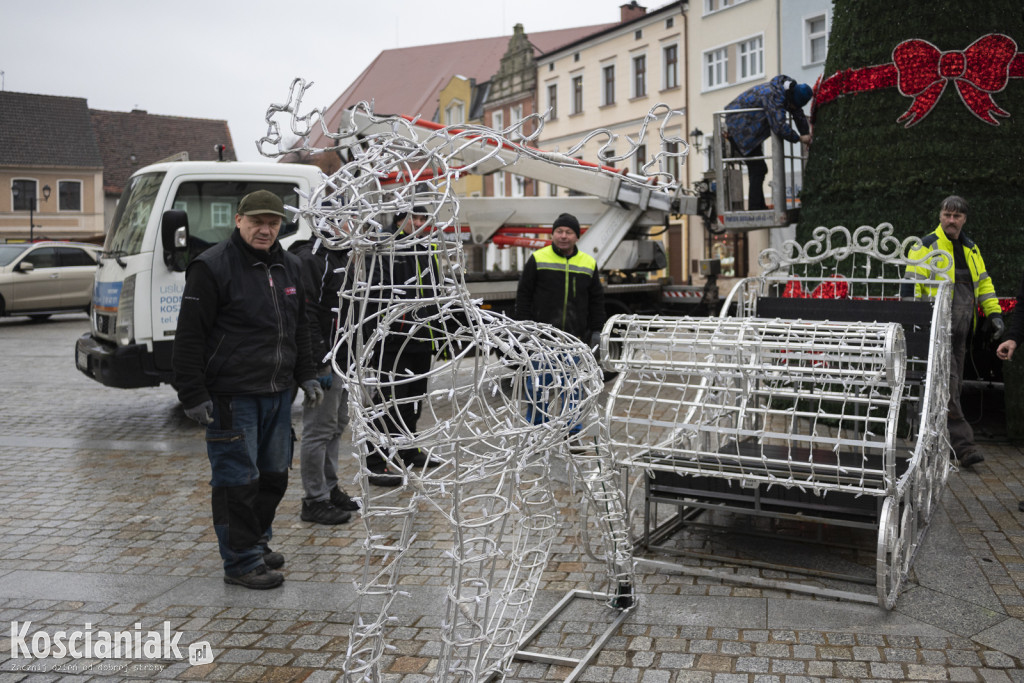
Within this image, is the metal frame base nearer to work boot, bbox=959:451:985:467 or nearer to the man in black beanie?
the man in black beanie

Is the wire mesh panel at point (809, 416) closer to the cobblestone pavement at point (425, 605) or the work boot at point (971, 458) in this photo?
the cobblestone pavement at point (425, 605)

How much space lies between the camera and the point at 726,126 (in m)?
10.2

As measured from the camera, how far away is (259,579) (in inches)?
181

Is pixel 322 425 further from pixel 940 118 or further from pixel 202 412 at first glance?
pixel 940 118

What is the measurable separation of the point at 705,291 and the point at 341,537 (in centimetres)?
1130

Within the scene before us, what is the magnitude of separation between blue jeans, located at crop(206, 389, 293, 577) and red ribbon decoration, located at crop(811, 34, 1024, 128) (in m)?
6.05

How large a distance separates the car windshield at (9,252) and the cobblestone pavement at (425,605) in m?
15.7

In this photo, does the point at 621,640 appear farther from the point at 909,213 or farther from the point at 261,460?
the point at 909,213

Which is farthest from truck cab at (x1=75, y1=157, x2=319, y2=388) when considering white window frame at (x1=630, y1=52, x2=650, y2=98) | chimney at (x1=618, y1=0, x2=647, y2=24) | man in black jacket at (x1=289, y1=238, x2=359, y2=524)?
chimney at (x1=618, y1=0, x2=647, y2=24)

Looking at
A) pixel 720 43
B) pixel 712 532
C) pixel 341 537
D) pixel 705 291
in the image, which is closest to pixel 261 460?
pixel 341 537

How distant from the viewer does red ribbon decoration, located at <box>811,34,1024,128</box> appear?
7.73 metres

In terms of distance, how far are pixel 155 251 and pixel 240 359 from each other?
4.72 meters

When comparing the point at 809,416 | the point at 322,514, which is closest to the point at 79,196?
the point at 322,514

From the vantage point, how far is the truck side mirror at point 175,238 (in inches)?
316
